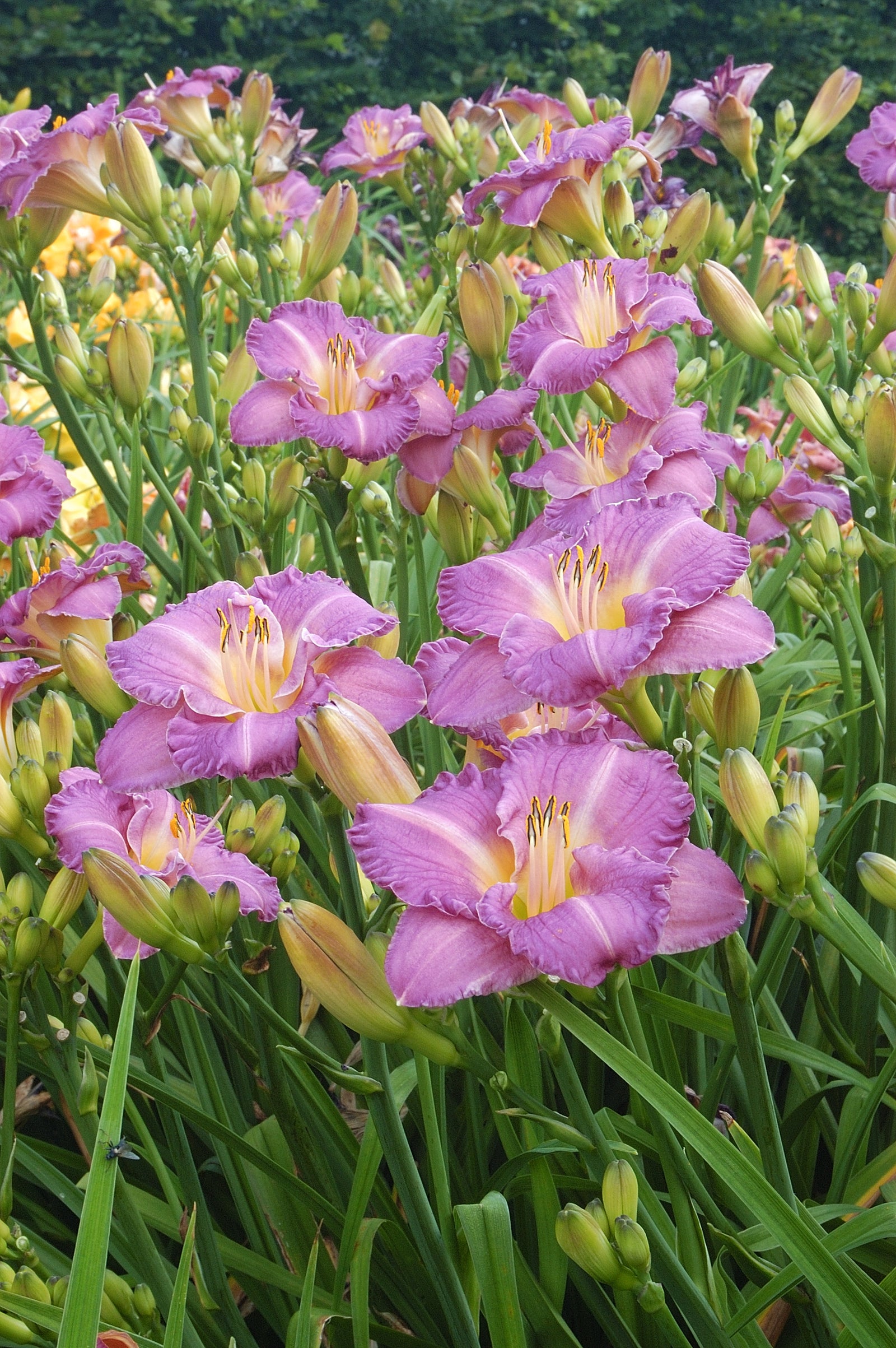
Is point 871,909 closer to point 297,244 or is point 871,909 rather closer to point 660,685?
point 660,685

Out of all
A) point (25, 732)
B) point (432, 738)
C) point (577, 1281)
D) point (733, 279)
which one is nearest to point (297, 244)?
point (733, 279)

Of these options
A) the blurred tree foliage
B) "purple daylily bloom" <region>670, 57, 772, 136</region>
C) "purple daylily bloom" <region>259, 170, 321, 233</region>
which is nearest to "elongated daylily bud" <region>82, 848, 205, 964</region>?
"purple daylily bloom" <region>670, 57, 772, 136</region>

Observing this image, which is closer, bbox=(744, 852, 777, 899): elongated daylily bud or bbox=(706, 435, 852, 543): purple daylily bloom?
bbox=(744, 852, 777, 899): elongated daylily bud

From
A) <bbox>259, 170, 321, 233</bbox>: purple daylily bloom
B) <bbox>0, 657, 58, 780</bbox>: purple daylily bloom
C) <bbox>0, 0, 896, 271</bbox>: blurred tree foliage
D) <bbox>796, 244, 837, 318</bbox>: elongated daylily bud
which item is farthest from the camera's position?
<bbox>0, 0, 896, 271</bbox>: blurred tree foliage

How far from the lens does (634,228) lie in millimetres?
1341

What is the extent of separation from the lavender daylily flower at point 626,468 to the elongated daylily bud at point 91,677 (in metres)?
0.40

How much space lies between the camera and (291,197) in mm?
2326

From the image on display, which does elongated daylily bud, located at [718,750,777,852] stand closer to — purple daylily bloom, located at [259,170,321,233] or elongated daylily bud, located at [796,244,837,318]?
elongated daylily bud, located at [796,244,837,318]

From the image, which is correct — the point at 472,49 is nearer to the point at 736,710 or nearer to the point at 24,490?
the point at 24,490

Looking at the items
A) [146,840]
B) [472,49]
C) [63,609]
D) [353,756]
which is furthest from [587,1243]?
[472,49]

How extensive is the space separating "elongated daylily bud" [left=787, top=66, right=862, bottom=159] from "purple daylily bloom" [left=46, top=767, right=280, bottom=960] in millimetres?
1543

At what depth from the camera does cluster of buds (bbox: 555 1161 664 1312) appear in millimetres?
709

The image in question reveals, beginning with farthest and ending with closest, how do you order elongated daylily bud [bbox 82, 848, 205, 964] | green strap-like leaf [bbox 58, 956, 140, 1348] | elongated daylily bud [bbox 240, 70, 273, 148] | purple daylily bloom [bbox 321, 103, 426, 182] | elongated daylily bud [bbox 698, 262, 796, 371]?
purple daylily bloom [bbox 321, 103, 426, 182] → elongated daylily bud [bbox 240, 70, 273, 148] → elongated daylily bud [bbox 698, 262, 796, 371] → elongated daylily bud [bbox 82, 848, 205, 964] → green strap-like leaf [bbox 58, 956, 140, 1348]

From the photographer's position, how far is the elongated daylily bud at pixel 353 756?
71cm
